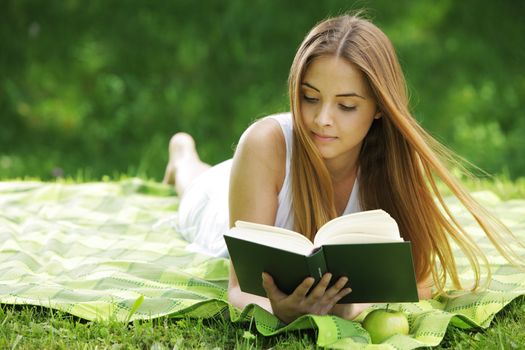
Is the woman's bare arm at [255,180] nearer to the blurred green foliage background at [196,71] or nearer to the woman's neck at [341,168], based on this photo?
the woman's neck at [341,168]

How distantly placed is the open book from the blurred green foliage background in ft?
14.2

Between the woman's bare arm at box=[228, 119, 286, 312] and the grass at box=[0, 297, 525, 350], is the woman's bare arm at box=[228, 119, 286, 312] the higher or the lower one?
the higher one

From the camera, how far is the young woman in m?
2.96

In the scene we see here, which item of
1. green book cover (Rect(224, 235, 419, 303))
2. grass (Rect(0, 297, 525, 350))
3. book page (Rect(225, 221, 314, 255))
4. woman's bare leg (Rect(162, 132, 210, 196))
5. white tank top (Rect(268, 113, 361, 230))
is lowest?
grass (Rect(0, 297, 525, 350))

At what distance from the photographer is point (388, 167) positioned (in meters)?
3.32

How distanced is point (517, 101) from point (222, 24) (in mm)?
2892

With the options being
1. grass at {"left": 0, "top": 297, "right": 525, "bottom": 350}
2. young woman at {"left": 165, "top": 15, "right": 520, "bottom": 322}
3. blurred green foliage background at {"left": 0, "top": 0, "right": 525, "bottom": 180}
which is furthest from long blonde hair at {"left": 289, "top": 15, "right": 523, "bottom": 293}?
blurred green foliage background at {"left": 0, "top": 0, "right": 525, "bottom": 180}

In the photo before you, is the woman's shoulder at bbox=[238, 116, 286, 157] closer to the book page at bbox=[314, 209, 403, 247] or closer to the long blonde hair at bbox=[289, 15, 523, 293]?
the long blonde hair at bbox=[289, 15, 523, 293]

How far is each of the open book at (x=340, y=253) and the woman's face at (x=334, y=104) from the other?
464 millimetres

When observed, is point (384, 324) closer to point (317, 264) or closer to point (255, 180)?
point (317, 264)

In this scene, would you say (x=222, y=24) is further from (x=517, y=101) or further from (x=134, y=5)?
(x=517, y=101)

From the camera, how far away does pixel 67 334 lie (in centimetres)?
282

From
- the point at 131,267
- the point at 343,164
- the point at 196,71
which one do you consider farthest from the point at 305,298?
the point at 196,71

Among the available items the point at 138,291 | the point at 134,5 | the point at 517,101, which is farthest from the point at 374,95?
the point at 134,5
